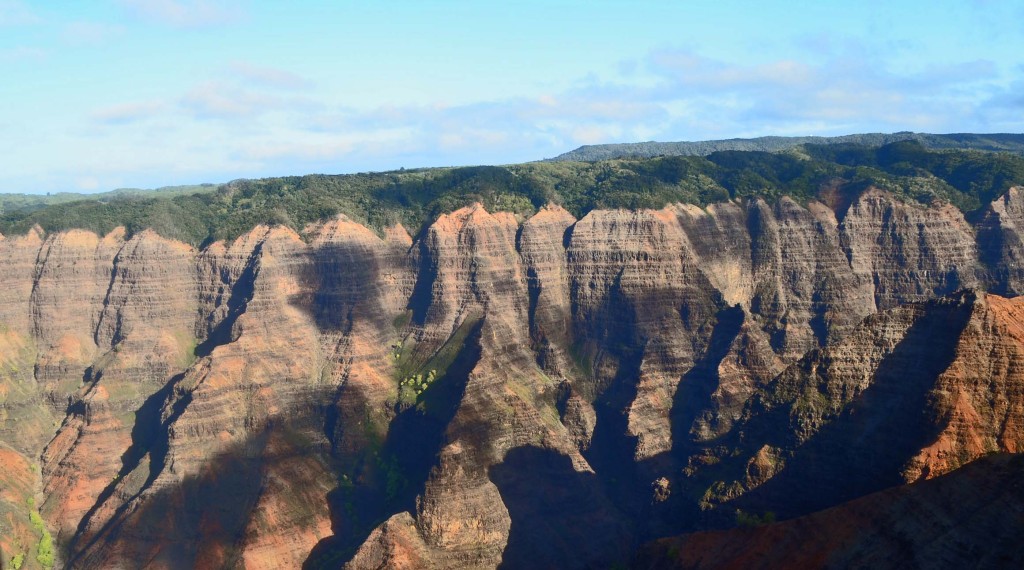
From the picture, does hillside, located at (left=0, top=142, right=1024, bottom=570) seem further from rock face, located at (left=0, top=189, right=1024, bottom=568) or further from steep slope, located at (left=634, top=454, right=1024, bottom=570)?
steep slope, located at (left=634, top=454, right=1024, bottom=570)

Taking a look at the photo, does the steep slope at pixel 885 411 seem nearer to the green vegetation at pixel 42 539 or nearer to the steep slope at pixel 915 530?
the steep slope at pixel 915 530

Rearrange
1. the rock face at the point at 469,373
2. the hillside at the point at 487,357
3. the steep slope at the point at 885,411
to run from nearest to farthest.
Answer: the steep slope at the point at 885,411 → the hillside at the point at 487,357 → the rock face at the point at 469,373

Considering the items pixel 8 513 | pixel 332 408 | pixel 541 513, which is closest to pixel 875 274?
pixel 541 513

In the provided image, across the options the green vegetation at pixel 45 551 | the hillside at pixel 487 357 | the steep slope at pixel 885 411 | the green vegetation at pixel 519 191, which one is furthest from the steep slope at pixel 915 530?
the green vegetation at pixel 519 191

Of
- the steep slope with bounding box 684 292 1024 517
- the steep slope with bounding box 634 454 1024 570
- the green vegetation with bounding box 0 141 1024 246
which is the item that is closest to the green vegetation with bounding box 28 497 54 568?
the green vegetation with bounding box 0 141 1024 246

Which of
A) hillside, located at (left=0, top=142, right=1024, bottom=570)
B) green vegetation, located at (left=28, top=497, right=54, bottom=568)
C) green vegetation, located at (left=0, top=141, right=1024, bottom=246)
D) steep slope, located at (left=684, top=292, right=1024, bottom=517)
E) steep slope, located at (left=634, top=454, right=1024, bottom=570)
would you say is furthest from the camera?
green vegetation, located at (left=0, top=141, right=1024, bottom=246)

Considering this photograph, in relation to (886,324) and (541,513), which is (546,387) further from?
(886,324)

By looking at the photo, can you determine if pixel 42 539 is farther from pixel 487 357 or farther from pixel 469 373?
pixel 487 357
